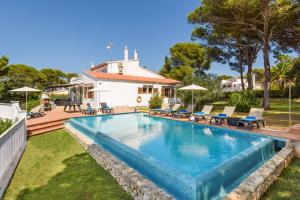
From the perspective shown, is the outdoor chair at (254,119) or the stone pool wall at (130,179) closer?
the stone pool wall at (130,179)

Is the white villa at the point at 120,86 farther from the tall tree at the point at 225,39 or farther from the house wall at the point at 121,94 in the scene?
the tall tree at the point at 225,39

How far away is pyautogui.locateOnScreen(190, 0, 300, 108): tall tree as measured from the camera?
15703 millimetres

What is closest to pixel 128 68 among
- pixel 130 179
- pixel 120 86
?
pixel 120 86

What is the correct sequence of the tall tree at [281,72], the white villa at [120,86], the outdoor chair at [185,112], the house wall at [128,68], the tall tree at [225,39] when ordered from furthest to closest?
the tall tree at [281,72] → the house wall at [128,68] → the white villa at [120,86] → the tall tree at [225,39] → the outdoor chair at [185,112]

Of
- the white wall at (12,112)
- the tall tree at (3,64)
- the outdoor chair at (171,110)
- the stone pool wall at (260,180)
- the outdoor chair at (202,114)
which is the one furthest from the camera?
the tall tree at (3,64)

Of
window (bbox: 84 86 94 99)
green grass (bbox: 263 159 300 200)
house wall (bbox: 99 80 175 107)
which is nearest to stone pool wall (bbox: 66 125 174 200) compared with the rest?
green grass (bbox: 263 159 300 200)

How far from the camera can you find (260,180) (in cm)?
447

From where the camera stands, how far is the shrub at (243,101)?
17169 millimetres

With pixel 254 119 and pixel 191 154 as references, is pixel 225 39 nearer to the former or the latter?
pixel 254 119

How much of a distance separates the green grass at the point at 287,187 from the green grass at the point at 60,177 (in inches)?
135

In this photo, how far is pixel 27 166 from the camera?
6.75 meters

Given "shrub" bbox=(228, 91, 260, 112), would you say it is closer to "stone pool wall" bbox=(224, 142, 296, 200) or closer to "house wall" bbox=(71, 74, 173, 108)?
"stone pool wall" bbox=(224, 142, 296, 200)

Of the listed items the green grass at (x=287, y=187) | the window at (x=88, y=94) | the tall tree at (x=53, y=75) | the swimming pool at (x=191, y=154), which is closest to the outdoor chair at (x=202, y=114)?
the swimming pool at (x=191, y=154)

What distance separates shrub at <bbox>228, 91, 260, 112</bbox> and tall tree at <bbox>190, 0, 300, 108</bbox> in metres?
2.49
